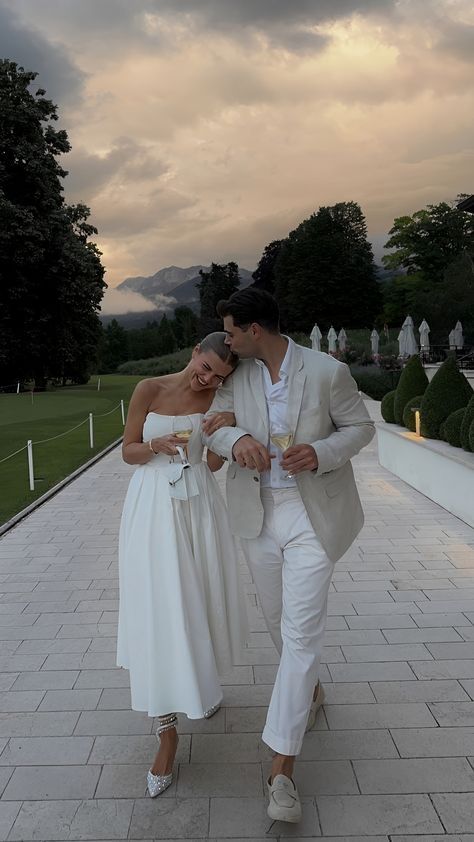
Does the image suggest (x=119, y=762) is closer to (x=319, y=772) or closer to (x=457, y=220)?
(x=319, y=772)

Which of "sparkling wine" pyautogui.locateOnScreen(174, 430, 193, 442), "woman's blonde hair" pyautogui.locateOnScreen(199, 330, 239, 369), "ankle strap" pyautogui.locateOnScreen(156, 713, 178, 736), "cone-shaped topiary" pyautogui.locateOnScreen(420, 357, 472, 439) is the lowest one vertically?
"ankle strap" pyautogui.locateOnScreen(156, 713, 178, 736)

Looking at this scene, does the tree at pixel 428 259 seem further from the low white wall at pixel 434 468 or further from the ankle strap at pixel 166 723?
the ankle strap at pixel 166 723

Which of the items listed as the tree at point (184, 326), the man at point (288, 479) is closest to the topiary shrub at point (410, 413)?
the man at point (288, 479)

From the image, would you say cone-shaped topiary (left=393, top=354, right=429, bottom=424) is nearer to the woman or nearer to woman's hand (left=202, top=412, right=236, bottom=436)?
the woman

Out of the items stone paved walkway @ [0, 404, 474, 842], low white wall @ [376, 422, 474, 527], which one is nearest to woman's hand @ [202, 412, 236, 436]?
stone paved walkway @ [0, 404, 474, 842]

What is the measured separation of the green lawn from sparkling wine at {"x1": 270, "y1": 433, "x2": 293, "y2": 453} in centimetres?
676

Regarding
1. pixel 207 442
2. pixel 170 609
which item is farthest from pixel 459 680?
pixel 207 442

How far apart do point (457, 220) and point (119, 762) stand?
61645 millimetres

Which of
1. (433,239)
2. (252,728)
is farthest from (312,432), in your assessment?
(433,239)

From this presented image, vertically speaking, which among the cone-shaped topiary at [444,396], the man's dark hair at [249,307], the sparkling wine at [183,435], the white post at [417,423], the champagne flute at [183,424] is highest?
the man's dark hair at [249,307]

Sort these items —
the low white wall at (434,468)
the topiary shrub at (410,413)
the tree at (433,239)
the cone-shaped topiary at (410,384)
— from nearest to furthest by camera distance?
the low white wall at (434,468) → the topiary shrub at (410,413) → the cone-shaped topiary at (410,384) → the tree at (433,239)

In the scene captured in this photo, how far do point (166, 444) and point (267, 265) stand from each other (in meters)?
77.5

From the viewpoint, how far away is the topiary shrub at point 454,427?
844cm

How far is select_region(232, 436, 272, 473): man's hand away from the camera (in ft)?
8.73
